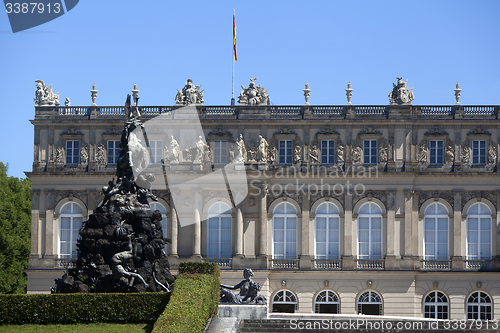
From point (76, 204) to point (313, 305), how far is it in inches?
642

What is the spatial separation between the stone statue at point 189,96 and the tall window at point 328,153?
8.28 m

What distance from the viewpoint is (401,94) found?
59.4m

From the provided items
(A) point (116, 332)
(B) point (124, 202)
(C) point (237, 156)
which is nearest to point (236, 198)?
(C) point (237, 156)

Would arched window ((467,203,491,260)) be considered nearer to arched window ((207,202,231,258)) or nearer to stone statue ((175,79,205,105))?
arched window ((207,202,231,258))

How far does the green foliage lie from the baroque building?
7.76 meters

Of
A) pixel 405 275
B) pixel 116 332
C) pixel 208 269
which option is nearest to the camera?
pixel 116 332

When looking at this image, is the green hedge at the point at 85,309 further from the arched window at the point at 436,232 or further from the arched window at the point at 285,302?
the arched window at the point at 436,232

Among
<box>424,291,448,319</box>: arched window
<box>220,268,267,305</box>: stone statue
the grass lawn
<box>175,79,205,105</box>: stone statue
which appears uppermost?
<box>175,79,205,105</box>: stone statue

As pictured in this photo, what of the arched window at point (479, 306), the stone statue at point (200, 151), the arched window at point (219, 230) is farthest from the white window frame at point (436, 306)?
the stone statue at point (200, 151)

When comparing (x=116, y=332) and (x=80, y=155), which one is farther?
(x=80, y=155)

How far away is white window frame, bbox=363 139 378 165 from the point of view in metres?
59.5

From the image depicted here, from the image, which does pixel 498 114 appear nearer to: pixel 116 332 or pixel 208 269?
pixel 208 269

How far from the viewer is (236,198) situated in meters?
58.8

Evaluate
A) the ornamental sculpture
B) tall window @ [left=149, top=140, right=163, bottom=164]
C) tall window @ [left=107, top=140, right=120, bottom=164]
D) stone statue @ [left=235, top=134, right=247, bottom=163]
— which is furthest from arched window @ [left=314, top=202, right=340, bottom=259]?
tall window @ [left=107, top=140, right=120, bottom=164]
